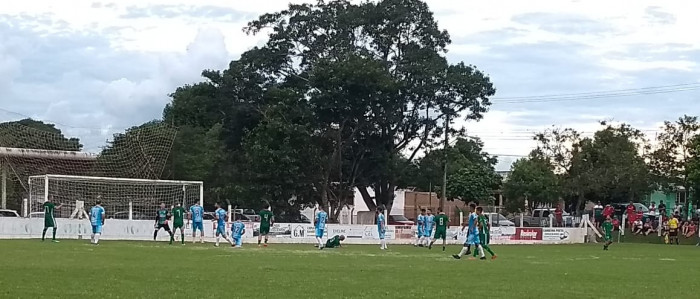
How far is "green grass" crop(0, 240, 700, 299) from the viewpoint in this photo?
1636cm

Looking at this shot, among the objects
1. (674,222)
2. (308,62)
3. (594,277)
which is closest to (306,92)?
(308,62)

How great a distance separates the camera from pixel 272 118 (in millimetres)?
54781

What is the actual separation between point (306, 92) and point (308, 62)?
3288 millimetres

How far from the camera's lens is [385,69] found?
55.8 m

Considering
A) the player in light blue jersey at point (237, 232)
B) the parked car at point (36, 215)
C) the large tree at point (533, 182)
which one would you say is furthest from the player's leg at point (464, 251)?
the large tree at point (533, 182)

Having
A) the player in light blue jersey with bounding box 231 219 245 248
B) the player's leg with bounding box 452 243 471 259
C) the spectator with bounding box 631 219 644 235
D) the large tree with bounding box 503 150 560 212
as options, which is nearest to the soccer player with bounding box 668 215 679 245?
the spectator with bounding box 631 219 644 235

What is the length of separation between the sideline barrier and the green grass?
13.1 meters

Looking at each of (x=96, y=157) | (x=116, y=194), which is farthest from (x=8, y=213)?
(x=96, y=157)

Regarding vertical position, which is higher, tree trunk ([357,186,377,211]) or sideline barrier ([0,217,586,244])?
tree trunk ([357,186,377,211])

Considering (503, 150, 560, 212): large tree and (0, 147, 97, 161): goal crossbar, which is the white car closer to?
(0, 147, 97, 161): goal crossbar

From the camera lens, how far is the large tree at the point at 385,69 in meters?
56.4

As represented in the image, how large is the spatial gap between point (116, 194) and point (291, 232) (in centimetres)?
1359

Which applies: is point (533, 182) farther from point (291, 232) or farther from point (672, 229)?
point (291, 232)

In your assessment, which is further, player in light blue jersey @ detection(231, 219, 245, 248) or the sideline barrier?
the sideline barrier
